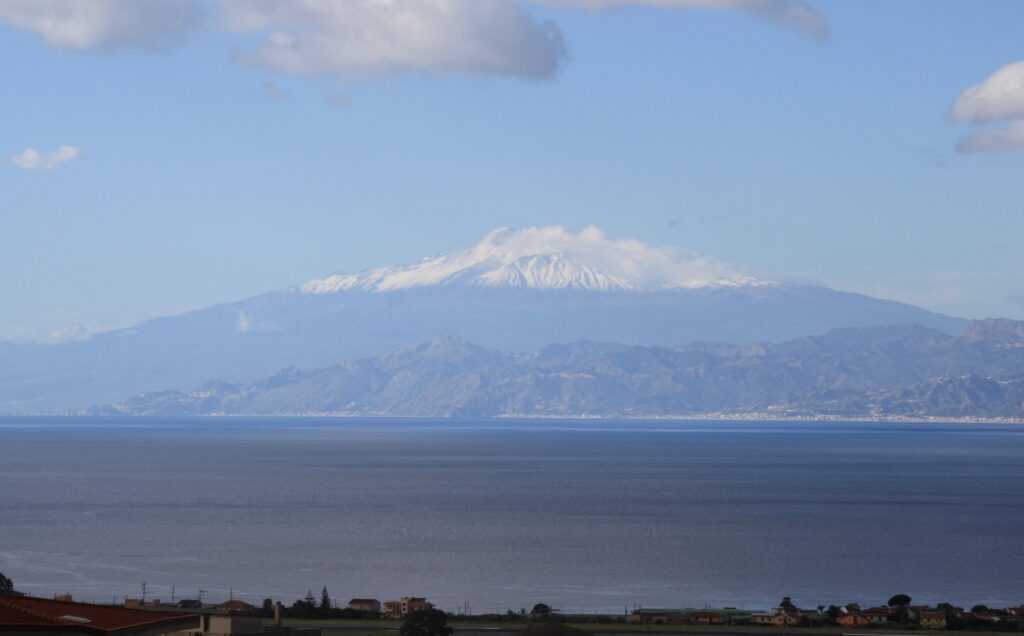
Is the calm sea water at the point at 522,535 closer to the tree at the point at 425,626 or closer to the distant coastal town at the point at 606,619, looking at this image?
the distant coastal town at the point at 606,619

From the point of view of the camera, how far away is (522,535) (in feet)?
304

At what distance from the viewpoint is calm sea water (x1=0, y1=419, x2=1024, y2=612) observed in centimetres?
6975

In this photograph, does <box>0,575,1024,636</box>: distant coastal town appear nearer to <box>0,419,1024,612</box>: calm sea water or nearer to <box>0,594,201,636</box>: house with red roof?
<box>0,419,1024,612</box>: calm sea water

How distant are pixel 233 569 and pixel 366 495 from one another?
50.4 meters

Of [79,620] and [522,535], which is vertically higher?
[522,535]

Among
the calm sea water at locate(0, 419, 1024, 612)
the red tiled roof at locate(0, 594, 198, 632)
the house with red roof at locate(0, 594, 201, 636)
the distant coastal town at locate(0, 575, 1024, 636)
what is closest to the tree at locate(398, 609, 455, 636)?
the distant coastal town at locate(0, 575, 1024, 636)

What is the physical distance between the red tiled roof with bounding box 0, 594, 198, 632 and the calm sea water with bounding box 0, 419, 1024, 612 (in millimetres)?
36471

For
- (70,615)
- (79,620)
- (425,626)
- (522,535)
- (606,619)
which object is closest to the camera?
(79,620)

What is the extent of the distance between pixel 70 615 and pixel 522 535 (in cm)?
6916

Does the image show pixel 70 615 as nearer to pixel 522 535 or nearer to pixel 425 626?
pixel 425 626

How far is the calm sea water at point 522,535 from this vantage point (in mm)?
69750

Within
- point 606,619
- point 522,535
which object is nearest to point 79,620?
point 606,619

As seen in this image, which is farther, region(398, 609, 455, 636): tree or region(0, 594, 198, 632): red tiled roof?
region(398, 609, 455, 636): tree

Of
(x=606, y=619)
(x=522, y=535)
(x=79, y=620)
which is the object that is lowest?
(x=79, y=620)
